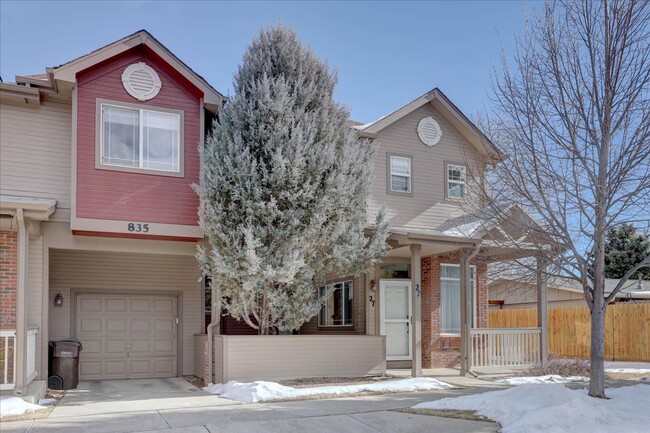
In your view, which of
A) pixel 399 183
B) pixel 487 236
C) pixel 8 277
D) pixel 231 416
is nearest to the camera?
pixel 231 416

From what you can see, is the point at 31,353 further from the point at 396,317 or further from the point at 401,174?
the point at 401,174

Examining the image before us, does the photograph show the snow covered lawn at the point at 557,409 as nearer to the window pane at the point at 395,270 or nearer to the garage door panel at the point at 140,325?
the window pane at the point at 395,270

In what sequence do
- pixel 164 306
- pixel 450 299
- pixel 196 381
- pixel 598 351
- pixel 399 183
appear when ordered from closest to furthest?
pixel 598 351, pixel 196 381, pixel 164 306, pixel 399 183, pixel 450 299

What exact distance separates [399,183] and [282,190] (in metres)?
4.30

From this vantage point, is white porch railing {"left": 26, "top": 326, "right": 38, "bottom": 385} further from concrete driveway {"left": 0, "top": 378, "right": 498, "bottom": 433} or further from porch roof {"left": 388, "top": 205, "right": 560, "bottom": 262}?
porch roof {"left": 388, "top": 205, "right": 560, "bottom": 262}

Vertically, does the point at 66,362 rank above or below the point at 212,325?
below

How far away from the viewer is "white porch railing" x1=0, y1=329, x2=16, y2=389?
970 cm

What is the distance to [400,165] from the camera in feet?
48.4

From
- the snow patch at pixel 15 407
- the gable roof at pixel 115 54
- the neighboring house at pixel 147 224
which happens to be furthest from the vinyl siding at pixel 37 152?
the snow patch at pixel 15 407

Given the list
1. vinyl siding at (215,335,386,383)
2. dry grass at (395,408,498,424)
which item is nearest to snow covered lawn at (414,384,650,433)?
dry grass at (395,408,498,424)

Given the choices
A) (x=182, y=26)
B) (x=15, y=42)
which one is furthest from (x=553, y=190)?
(x=15, y=42)

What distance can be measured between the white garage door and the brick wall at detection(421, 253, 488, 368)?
6.26 metres

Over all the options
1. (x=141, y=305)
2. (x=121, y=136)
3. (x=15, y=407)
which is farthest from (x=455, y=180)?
(x=15, y=407)

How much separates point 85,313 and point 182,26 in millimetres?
7229
